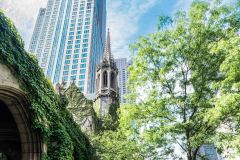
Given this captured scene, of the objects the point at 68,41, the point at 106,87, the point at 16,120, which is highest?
the point at 68,41

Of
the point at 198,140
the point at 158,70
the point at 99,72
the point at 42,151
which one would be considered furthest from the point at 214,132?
the point at 99,72

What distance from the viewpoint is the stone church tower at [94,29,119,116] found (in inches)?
1382

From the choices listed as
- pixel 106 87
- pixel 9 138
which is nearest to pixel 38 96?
pixel 9 138

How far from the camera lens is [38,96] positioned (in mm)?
10172

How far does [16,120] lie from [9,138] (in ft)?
12.3

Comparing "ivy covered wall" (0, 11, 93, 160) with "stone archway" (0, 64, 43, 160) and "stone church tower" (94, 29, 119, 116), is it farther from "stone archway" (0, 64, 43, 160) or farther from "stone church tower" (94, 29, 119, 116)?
"stone church tower" (94, 29, 119, 116)

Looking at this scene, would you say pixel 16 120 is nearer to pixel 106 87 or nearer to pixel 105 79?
pixel 106 87

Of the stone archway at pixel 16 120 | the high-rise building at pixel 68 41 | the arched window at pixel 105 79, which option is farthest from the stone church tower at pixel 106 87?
the high-rise building at pixel 68 41

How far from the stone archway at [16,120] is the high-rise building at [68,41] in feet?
306

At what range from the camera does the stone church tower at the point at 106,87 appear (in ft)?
115

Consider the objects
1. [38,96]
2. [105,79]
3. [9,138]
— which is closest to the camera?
[38,96]

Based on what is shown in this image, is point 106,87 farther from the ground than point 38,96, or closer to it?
farther from the ground

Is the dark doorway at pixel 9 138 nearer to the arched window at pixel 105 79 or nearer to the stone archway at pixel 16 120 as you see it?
the stone archway at pixel 16 120

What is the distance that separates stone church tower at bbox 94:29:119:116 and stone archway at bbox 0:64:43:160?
795 inches
